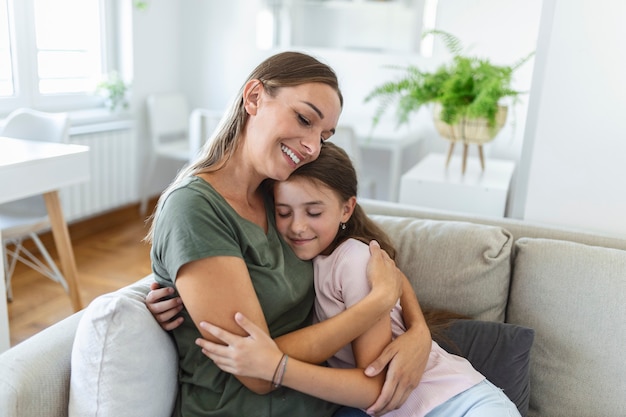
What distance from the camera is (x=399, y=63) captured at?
3766mm

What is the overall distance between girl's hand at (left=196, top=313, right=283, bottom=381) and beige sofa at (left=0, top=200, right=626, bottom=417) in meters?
0.24

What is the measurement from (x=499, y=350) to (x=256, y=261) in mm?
612

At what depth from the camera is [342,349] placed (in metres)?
1.17

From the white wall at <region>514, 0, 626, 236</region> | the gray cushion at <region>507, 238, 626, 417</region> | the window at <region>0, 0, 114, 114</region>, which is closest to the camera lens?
the gray cushion at <region>507, 238, 626, 417</region>

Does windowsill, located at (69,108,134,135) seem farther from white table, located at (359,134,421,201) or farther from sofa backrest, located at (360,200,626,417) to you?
sofa backrest, located at (360,200,626,417)

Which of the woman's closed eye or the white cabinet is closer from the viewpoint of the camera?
the woman's closed eye

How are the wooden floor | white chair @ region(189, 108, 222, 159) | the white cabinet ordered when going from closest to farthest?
the wooden floor
white chair @ region(189, 108, 222, 159)
the white cabinet

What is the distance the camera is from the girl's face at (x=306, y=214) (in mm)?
1185

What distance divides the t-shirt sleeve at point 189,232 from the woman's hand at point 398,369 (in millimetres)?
347

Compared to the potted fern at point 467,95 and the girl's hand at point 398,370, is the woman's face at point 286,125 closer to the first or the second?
the girl's hand at point 398,370

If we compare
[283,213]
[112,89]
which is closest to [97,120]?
[112,89]

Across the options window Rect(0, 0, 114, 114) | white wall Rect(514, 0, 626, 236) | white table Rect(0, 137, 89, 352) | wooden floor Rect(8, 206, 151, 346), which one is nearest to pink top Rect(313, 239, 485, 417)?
white wall Rect(514, 0, 626, 236)

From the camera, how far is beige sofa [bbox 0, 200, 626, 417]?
131 centimetres

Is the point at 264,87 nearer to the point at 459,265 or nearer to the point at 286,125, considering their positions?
the point at 286,125
